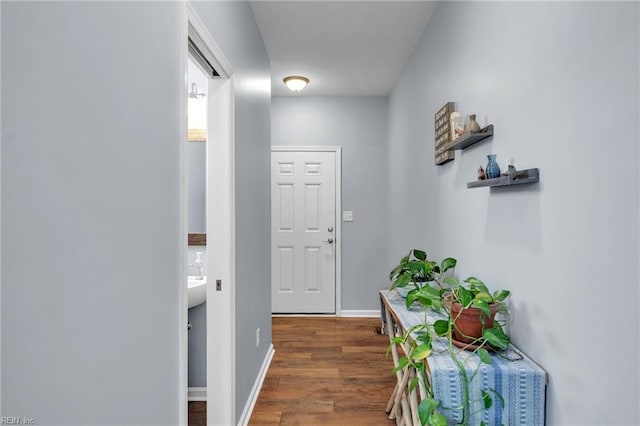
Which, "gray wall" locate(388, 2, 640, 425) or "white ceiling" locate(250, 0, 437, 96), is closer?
"gray wall" locate(388, 2, 640, 425)

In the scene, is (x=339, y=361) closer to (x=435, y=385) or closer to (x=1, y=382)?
(x=435, y=385)

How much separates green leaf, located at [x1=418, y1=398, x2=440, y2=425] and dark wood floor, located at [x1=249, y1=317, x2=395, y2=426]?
108cm

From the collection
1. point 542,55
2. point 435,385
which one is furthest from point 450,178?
point 435,385

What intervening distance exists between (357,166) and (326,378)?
7.99 ft

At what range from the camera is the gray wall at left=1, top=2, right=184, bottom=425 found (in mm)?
623

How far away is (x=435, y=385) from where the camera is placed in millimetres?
1187

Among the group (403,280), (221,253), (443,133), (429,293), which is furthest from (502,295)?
(221,253)

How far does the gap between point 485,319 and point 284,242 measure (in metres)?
3.10

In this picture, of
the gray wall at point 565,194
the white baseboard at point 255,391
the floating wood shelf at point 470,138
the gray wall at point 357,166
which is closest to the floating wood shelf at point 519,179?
the gray wall at point 565,194

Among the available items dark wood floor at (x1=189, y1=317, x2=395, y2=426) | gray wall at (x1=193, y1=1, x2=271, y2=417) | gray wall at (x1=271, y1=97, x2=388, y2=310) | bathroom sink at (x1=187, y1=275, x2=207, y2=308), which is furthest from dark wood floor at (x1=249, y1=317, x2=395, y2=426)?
bathroom sink at (x1=187, y1=275, x2=207, y2=308)

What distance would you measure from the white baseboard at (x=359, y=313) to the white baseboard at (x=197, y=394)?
215cm

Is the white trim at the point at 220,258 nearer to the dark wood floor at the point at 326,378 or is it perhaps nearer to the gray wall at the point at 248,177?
the gray wall at the point at 248,177

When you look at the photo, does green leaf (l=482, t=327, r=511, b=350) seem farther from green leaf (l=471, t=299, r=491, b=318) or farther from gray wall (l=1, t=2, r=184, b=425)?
gray wall (l=1, t=2, r=184, b=425)

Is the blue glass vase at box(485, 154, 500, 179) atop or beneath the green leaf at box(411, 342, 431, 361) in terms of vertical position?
atop
